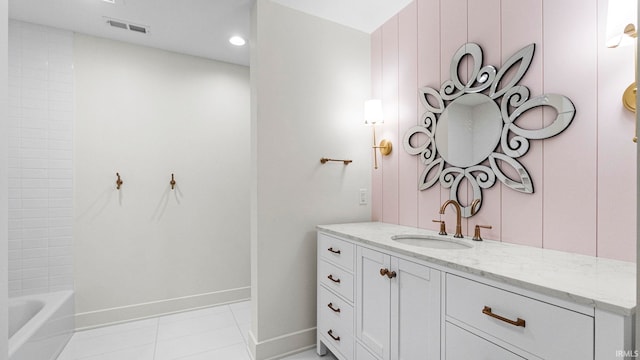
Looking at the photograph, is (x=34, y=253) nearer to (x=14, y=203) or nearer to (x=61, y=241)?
(x=61, y=241)

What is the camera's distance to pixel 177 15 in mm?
2195

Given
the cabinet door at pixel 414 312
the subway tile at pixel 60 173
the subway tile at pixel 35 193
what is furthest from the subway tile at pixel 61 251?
the cabinet door at pixel 414 312

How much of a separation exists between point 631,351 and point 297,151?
1844 mm

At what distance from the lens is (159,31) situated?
7.91 feet

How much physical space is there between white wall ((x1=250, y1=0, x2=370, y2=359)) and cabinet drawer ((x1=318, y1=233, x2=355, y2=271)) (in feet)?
0.61

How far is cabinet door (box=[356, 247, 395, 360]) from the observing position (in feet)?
4.71

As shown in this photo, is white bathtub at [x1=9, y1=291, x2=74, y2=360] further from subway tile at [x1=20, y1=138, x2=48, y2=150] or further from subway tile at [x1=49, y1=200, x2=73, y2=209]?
subway tile at [x1=20, y1=138, x2=48, y2=150]

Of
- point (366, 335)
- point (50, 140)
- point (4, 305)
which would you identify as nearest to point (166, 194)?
point (50, 140)

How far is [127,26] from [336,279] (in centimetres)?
261

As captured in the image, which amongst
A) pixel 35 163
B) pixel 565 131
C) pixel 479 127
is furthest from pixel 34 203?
pixel 565 131

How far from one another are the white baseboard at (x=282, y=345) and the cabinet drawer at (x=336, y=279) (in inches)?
18.0

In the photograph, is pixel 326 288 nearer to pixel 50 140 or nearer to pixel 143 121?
pixel 143 121

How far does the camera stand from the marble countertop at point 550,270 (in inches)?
29.2

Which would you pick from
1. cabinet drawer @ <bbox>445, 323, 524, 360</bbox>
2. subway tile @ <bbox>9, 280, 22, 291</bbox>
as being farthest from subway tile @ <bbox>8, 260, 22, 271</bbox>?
cabinet drawer @ <bbox>445, 323, 524, 360</bbox>
